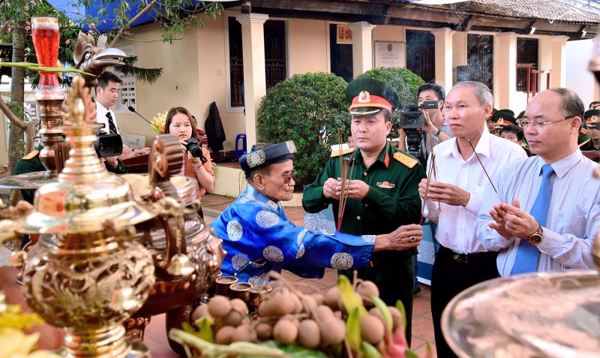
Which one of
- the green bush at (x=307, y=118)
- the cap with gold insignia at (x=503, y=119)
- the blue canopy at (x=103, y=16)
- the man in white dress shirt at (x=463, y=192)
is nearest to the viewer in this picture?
the man in white dress shirt at (x=463, y=192)

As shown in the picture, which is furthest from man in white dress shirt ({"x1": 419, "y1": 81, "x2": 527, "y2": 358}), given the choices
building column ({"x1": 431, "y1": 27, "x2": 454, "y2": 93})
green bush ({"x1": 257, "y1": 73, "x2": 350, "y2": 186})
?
building column ({"x1": 431, "y1": 27, "x2": 454, "y2": 93})

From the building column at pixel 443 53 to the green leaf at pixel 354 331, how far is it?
1301cm

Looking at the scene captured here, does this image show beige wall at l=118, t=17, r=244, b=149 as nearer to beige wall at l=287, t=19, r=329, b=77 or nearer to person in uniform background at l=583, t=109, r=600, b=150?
beige wall at l=287, t=19, r=329, b=77

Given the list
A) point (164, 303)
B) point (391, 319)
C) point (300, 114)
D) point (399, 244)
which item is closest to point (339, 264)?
point (399, 244)

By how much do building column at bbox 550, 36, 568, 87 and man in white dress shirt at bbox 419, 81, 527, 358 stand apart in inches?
665

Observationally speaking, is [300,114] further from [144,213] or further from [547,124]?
[144,213]

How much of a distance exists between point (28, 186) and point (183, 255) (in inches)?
23.8

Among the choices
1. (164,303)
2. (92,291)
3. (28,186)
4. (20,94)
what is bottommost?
(164,303)

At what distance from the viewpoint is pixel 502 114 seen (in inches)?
242

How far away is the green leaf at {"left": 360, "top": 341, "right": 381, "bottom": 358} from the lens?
87 cm

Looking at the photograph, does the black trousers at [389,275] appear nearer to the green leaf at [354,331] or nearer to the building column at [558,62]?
the green leaf at [354,331]

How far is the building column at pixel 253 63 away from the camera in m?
9.45

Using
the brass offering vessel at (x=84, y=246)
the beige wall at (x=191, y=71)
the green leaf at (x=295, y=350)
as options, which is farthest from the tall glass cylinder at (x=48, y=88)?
the beige wall at (x=191, y=71)

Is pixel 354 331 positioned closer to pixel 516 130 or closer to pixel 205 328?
pixel 205 328
